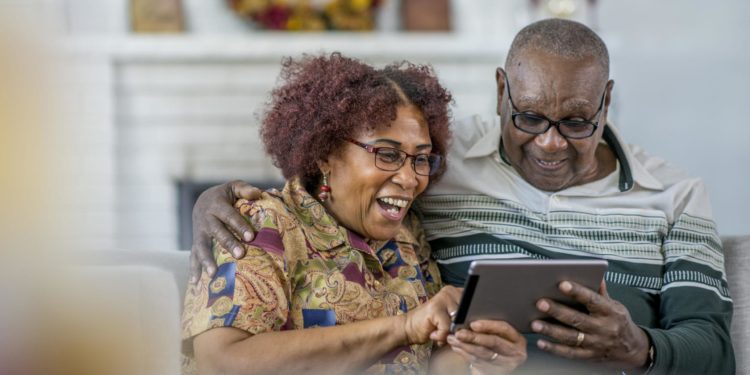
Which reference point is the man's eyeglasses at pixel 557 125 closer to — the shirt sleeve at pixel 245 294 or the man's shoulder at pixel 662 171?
the man's shoulder at pixel 662 171

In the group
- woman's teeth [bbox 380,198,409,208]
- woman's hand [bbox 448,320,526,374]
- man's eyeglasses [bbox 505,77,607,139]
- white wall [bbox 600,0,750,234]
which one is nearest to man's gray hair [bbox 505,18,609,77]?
man's eyeglasses [bbox 505,77,607,139]

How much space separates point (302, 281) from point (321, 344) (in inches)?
6.3

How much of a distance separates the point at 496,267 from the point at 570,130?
2.37 ft

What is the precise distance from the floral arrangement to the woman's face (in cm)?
272

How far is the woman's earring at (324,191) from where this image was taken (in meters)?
1.74

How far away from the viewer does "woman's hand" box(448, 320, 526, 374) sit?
146 cm

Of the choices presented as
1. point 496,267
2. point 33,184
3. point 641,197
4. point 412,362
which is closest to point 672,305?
point 641,197

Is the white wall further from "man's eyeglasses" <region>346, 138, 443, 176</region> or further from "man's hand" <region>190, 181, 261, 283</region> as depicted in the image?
"man's hand" <region>190, 181, 261, 283</region>

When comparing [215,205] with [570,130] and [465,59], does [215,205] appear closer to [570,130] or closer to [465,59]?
[570,130]

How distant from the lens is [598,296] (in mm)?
1564

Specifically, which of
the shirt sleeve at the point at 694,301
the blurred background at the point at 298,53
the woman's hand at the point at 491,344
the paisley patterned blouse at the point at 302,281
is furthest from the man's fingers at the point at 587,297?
the blurred background at the point at 298,53

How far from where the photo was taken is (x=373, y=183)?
1.70 metres

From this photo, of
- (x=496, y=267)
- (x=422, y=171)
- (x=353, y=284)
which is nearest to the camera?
(x=496, y=267)

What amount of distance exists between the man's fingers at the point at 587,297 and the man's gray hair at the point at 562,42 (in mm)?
628
